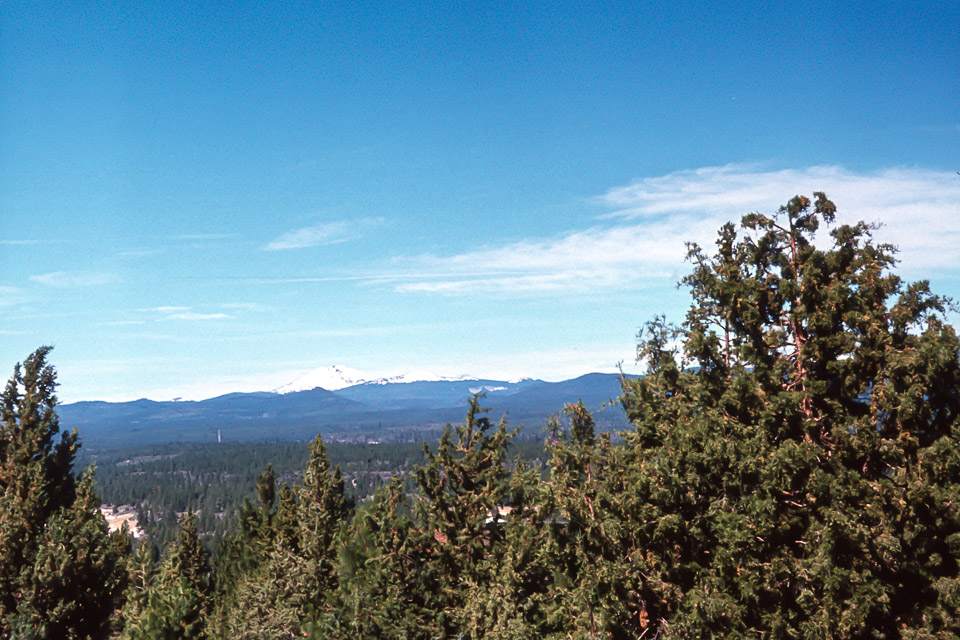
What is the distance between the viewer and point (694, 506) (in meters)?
21.5

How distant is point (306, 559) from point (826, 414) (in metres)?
26.3

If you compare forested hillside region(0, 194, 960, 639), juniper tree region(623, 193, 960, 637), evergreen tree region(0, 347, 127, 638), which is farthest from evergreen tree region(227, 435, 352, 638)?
juniper tree region(623, 193, 960, 637)

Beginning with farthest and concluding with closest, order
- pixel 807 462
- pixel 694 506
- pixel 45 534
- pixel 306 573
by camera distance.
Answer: pixel 306 573 → pixel 45 534 → pixel 694 506 → pixel 807 462

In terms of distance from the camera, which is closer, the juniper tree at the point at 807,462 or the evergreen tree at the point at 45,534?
the juniper tree at the point at 807,462

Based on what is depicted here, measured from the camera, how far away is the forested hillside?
18188 millimetres

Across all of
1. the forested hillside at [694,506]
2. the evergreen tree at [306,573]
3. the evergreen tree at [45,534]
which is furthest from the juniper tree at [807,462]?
the evergreen tree at [45,534]

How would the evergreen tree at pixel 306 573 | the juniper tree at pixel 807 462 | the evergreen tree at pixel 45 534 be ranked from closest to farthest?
the juniper tree at pixel 807 462 → the evergreen tree at pixel 45 534 → the evergreen tree at pixel 306 573

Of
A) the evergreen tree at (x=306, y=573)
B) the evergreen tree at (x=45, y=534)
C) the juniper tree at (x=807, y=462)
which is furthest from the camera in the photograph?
the evergreen tree at (x=306, y=573)

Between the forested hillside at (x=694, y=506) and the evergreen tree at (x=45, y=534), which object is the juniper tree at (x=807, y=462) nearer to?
the forested hillside at (x=694, y=506)

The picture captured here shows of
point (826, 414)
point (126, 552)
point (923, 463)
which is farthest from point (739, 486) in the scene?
point (126, 552)

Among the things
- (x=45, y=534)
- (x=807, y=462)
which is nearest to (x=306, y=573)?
(x=45, y=534)

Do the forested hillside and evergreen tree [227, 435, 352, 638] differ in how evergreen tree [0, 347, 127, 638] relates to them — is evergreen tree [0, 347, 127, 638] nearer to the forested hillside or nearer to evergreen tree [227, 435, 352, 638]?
the forested hillside

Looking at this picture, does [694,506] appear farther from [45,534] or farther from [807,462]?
[45,534]

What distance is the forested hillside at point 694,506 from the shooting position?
59.7 feet
